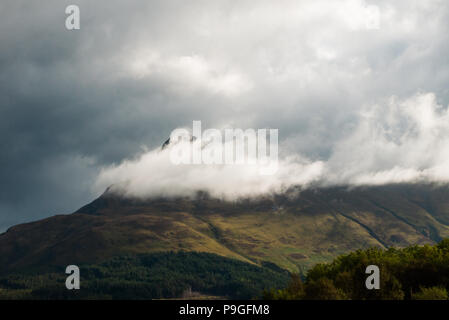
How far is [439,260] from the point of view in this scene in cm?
12500

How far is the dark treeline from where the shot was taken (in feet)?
326

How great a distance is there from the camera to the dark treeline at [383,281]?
326 ft

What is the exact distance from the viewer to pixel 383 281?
365 ft
